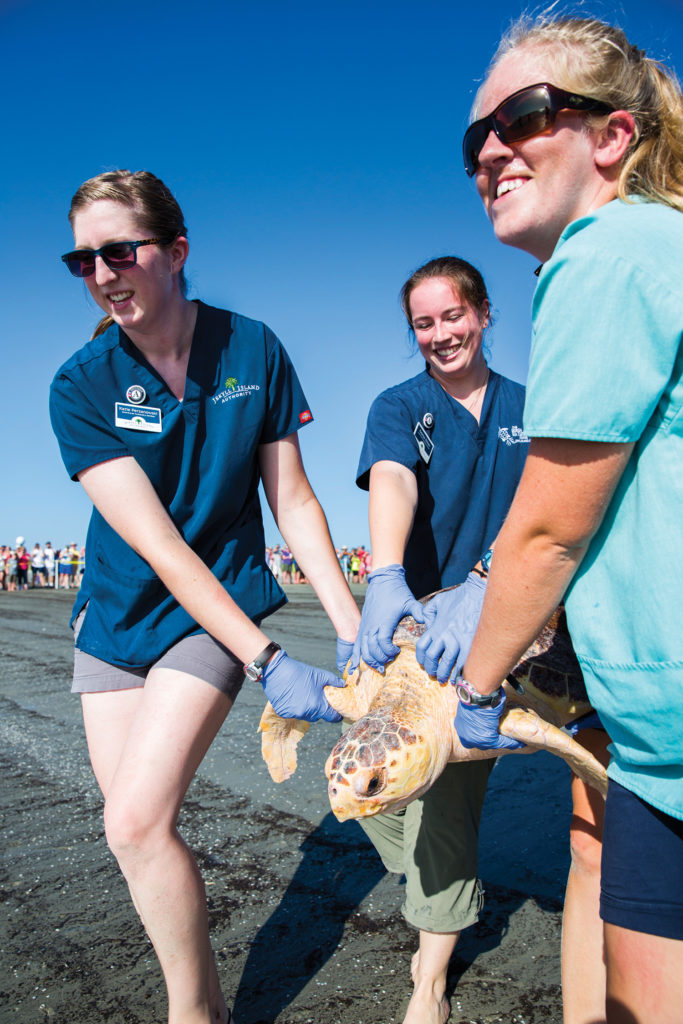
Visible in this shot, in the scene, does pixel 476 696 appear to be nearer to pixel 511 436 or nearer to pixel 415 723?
pixel 415 723

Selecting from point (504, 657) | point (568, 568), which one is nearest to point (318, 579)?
point (504, 657)

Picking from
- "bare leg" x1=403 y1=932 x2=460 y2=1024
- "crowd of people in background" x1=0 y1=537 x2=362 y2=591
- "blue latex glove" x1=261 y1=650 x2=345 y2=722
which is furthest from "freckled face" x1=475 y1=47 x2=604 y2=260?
"crowd of people in background" x1=0 y1=537 x2=362 y2=591

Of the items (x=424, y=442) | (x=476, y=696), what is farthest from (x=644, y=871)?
(x=424, y=442)

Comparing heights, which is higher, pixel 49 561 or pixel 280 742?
pixel 280 742

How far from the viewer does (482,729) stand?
159 centimetres

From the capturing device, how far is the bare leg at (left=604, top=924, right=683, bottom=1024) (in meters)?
1.03

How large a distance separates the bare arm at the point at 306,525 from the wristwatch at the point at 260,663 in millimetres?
373

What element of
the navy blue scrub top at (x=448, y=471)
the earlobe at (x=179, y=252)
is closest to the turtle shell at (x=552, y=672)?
the navy blue scrub top at (x=448, y=471)

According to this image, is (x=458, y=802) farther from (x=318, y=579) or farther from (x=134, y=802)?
(x=134, y=802)

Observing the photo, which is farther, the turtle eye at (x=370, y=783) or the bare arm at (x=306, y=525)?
the bare arm at (x=306, y=525)

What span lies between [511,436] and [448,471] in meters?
0.24

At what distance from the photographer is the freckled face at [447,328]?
2.25 metres

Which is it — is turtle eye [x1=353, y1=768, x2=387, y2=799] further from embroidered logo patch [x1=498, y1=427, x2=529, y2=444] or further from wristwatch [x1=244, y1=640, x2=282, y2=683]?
embroidered logo patch [x1=498, y1=427, x2=529, y2=444]

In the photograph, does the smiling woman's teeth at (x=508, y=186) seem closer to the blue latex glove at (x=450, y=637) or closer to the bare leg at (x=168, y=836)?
the blue latex glove at (x=450, y=637)
